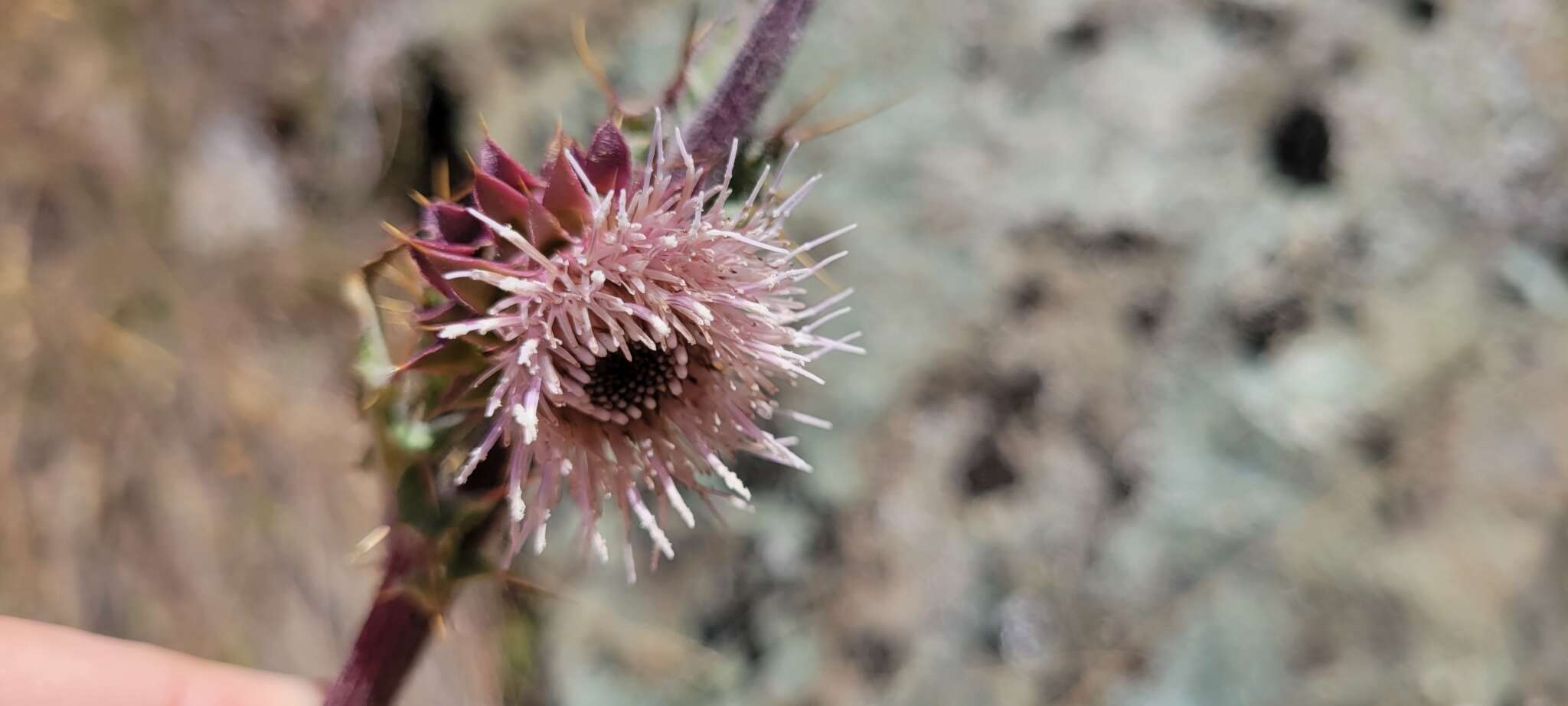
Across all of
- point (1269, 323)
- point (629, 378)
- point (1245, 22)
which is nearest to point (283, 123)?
point (629, 378)

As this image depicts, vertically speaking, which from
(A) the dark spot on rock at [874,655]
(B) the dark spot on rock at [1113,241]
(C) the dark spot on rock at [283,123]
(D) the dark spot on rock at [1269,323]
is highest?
(C) the dark spot on rock at [283,123]

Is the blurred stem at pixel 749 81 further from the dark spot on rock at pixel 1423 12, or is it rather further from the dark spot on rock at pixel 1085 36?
A: the dark spot on rock at pixel 1423 12

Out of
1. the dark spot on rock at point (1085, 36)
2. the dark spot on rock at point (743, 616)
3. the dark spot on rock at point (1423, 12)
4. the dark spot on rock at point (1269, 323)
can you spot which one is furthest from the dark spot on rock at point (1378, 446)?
the dark spot on rock at point (743, 616)

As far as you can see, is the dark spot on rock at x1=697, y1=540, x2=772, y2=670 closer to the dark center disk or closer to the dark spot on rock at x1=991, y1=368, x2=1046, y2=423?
the dark spot on rock at x1=991, y1=368, x2=1046, y2=423

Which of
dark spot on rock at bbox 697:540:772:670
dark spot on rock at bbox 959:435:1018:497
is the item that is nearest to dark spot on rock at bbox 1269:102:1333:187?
dark spot on rock at bbox 959:435:1018:497

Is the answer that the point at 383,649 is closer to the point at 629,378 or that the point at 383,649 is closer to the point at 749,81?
the point at 629,378

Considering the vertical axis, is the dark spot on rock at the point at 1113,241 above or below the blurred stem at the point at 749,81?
below

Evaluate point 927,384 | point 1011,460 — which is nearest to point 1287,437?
point 1011,460
